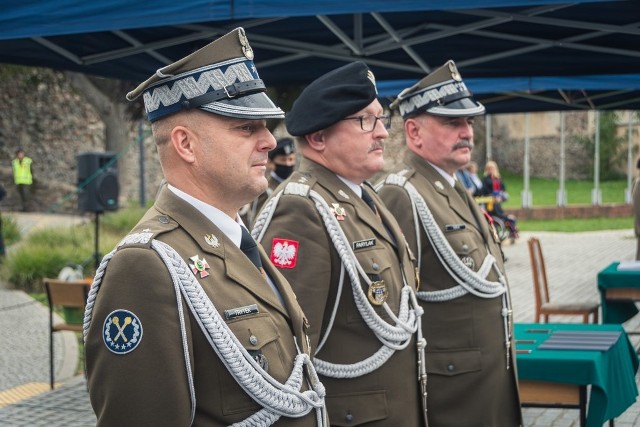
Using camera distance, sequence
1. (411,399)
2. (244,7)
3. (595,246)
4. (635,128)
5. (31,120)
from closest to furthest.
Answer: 1. (411,399)
2. (244,7)
3. (595,246)
4. (31,120)
5. (635,128)

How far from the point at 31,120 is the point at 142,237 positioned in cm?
3207

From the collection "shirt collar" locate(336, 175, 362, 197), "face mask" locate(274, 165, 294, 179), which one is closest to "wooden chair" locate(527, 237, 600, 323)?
"face mask" locate(274, 165, 294, 179)

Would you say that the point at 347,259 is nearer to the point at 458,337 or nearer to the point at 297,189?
the point at 297,189

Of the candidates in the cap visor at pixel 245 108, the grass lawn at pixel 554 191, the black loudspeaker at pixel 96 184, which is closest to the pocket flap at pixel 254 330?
the cap visor at pixel 245 108

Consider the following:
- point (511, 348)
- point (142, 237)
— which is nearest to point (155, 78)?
point (142, 237)

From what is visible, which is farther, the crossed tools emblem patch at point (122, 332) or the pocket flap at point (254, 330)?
the pocket flap at point (254, 330)

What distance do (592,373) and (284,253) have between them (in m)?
1.90

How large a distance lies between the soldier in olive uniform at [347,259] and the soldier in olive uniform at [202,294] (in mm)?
824

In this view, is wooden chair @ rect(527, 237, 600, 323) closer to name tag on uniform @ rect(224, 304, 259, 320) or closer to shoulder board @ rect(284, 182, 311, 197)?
shoulder board @ rect(284, 182, 311, 197)

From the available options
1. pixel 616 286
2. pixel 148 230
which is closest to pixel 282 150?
pixel 616 286

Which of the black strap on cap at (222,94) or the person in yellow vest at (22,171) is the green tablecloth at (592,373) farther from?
the person in yellow vest at (22,171)

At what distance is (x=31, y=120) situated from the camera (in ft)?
107

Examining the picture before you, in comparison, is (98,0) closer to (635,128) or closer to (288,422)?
(288,422)

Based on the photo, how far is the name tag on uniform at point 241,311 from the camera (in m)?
2.16
